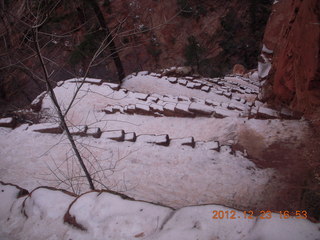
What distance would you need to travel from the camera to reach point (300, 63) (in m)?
4.33

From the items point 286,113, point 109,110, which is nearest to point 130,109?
point 109,110

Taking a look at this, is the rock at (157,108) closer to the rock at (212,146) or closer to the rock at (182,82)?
the rock at (212,146)

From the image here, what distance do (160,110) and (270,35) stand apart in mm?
4990

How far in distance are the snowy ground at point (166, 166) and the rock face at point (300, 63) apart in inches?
22.3

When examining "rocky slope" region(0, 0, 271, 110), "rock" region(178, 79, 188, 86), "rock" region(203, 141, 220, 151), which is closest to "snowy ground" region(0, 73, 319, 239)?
"rock" region(203, 141, 220, 151)

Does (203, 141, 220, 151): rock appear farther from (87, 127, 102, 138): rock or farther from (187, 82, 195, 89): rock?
(187, 82, 195, 89): rock

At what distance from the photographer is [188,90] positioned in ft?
25.9

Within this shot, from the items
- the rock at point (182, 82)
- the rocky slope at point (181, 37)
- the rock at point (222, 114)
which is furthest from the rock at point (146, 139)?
the rocky slope at point (181, 37)

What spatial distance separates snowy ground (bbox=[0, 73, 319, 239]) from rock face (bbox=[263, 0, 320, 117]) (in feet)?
1.86

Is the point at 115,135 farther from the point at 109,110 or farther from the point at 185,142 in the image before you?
the point at 109,110

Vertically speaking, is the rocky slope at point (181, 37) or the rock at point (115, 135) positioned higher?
the rocky slope at point (181, 37)

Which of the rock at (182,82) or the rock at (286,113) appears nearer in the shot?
the rock at (286,113)

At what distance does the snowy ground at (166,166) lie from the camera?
1605 mm

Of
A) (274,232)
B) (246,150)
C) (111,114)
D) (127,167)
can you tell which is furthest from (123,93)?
(274,232)
